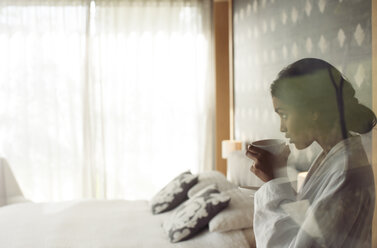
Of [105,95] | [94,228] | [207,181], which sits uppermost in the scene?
[105,95]

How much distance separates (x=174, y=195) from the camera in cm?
238

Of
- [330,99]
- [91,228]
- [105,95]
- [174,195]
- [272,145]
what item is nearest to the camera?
[330,99]

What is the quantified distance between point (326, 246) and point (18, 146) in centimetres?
352

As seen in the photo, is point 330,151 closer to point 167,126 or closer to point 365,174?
point 365,174

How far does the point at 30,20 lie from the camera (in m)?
3.69

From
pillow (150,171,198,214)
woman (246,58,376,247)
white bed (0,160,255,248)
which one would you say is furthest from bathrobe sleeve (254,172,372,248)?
pillow (150,171,198,214)

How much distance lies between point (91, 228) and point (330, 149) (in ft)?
5.59

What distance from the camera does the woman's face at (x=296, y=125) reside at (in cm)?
61

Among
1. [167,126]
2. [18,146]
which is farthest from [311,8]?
[18,146]

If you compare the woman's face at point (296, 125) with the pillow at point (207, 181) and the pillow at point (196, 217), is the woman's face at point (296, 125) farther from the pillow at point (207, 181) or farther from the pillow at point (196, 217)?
the pillow at point (207, 181)

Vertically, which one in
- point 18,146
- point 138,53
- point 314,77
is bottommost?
point 18,146

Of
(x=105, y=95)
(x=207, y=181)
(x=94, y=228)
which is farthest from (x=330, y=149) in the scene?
(x=105, y=95)

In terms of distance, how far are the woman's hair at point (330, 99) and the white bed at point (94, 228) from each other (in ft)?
3.70

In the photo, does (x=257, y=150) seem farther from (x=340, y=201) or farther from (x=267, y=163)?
(x=340, y=201)
